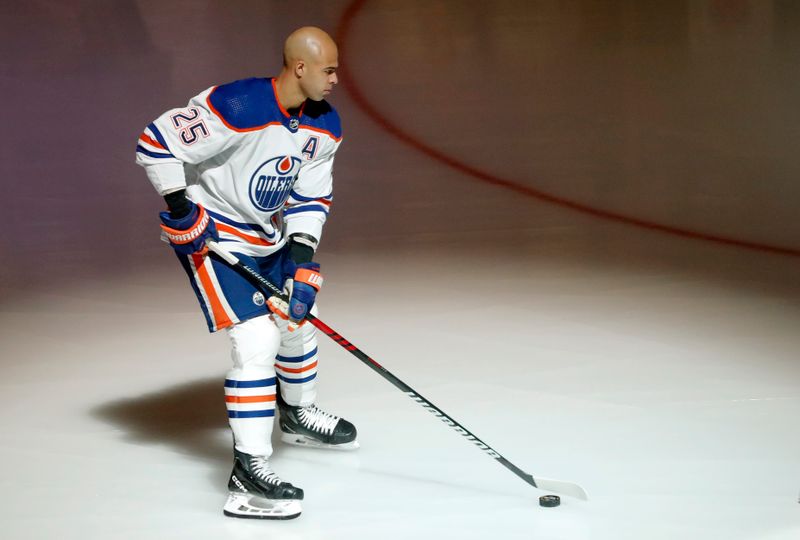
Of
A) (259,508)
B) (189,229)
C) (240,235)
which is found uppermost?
(240,235)

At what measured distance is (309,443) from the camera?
10.8ft

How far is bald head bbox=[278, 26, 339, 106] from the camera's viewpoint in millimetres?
2793

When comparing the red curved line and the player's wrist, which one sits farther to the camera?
the red curved line

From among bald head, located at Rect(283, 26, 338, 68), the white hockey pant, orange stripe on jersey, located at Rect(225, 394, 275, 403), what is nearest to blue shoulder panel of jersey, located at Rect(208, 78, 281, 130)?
bald head, located at Rect(283, 26, 338, 68)

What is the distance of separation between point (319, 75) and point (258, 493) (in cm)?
107

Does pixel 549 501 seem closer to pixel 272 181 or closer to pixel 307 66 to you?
pixel 272 181

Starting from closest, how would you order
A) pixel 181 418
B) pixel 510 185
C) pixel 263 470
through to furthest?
pixel 263 470 < pixel 181 418 < pixel 510 185

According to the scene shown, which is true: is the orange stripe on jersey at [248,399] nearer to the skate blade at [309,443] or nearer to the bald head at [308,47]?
the skate blade at [309,443]

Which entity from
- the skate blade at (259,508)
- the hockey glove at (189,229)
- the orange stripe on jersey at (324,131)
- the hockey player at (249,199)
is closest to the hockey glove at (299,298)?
the hockey player at (249,199)

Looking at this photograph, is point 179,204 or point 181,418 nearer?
point 179,204

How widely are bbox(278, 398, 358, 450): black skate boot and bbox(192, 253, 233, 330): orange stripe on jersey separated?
49cm

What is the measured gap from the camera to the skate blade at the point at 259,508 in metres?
2.78

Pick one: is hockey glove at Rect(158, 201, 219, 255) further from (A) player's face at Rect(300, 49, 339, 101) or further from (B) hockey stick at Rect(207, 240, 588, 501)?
(A) player's face at Rect(300, 49, 339, 101)

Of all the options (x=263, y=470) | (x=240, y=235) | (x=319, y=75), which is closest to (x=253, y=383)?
(x=263, y=470)
